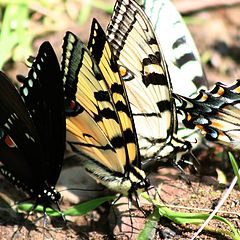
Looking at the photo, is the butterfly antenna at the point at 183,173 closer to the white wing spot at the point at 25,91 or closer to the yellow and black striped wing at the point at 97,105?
the yellow and black striped wing at the point at 97,105

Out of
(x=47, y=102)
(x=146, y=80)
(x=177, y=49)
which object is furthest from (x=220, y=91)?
(x=47, y=102)

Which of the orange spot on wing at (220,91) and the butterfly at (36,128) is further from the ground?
the orange spot on wing at (220,91)

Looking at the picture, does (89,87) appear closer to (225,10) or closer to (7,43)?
(7,43)

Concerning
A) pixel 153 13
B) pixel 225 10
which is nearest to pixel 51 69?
pixel 153 13

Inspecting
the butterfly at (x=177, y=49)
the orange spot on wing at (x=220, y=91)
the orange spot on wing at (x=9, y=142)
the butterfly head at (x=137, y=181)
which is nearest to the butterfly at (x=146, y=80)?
the orange spot on wing at (x=220, y=91)

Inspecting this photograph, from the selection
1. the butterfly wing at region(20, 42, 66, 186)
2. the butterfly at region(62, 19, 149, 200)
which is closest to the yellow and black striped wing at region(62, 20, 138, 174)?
the butterfly at region(62, 19, 149, 200)
